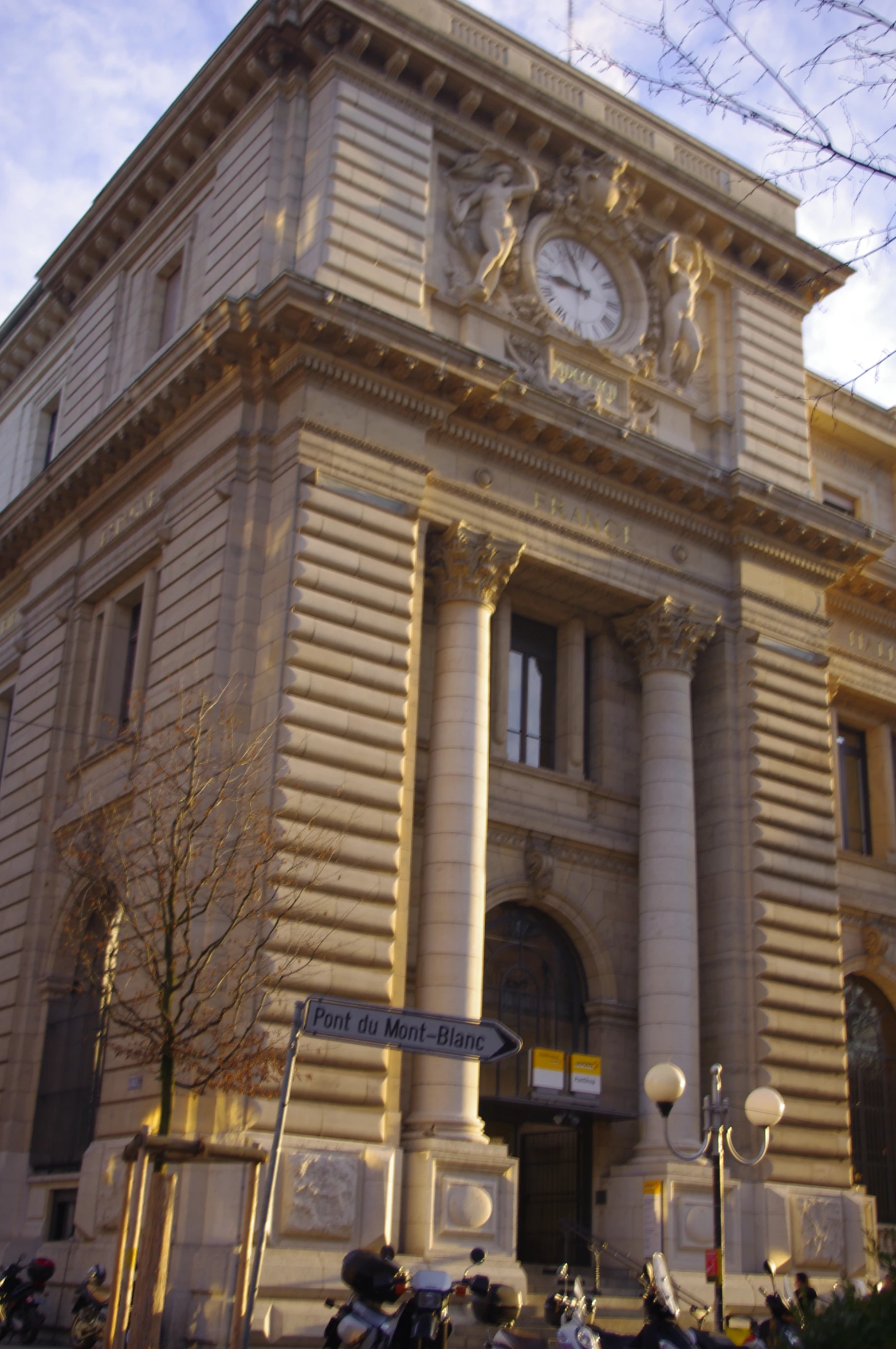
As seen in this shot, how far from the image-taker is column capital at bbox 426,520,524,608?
85.9 feet

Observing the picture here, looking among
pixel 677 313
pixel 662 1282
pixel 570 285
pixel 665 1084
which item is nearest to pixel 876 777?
pixel 677 313

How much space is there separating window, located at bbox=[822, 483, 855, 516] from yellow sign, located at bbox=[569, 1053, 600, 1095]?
17.4 m

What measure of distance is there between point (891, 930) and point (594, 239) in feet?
55.9

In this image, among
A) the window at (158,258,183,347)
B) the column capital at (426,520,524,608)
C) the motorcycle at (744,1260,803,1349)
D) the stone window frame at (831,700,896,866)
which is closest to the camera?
the motorcycle at (744,1260,803,1349)

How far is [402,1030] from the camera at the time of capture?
13.5 m

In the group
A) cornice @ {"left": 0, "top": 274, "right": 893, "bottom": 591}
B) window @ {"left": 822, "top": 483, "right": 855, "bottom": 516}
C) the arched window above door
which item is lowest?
the arched window above door

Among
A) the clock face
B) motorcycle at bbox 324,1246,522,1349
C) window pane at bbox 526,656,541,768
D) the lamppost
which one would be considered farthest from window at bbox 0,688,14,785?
motorcycle at bbox 324,1246,522,1349

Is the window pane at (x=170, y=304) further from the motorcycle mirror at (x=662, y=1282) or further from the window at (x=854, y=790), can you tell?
the motorcycle mirror at (x=662, y=1282)

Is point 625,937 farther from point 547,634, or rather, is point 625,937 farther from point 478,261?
point 478,261

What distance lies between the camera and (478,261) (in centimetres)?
2867

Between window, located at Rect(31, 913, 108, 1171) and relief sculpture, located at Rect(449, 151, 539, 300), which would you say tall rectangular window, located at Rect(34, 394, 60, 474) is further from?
window, located at Rect(31, 913, 108, 1171)

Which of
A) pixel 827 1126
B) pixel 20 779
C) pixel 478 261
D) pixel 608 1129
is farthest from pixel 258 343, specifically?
pixel 827 1126

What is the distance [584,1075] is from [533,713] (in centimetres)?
712

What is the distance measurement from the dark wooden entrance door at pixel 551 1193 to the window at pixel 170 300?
1806 centimetres
